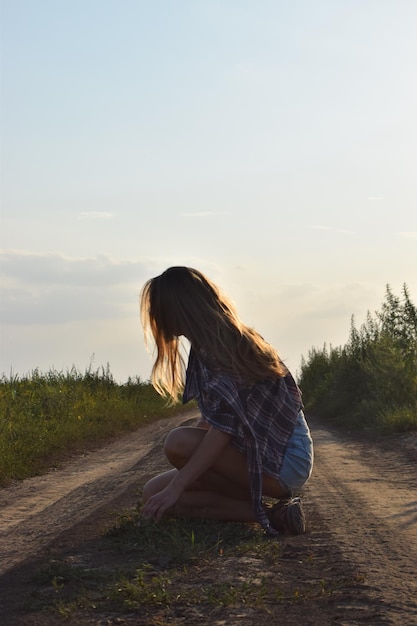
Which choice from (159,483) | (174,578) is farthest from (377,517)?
(174,578)

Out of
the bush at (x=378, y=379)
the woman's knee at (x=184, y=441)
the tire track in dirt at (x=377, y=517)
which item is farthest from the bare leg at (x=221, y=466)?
the bush at (x=378, y=379)

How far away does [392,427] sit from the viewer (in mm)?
13117

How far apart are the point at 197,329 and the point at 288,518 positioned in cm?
120

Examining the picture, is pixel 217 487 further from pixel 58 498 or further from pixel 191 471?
pixel 58 498

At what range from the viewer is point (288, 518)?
190 inches

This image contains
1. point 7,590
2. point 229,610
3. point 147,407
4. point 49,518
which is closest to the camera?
point 229,610

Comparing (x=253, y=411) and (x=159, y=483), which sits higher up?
(x=253, y=411)

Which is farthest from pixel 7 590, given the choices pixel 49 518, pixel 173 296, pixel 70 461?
pixel 70 461

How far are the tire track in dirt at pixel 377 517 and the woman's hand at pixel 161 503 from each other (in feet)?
3.04

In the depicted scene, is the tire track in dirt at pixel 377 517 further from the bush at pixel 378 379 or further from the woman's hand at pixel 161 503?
the bush at pixel 378 379

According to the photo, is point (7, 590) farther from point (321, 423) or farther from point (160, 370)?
point (321, 423)

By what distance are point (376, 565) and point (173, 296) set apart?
176 centimetres

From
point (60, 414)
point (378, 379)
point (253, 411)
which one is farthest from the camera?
point (378, 379)

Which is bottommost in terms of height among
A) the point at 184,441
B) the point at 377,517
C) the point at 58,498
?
the point at 377,517
